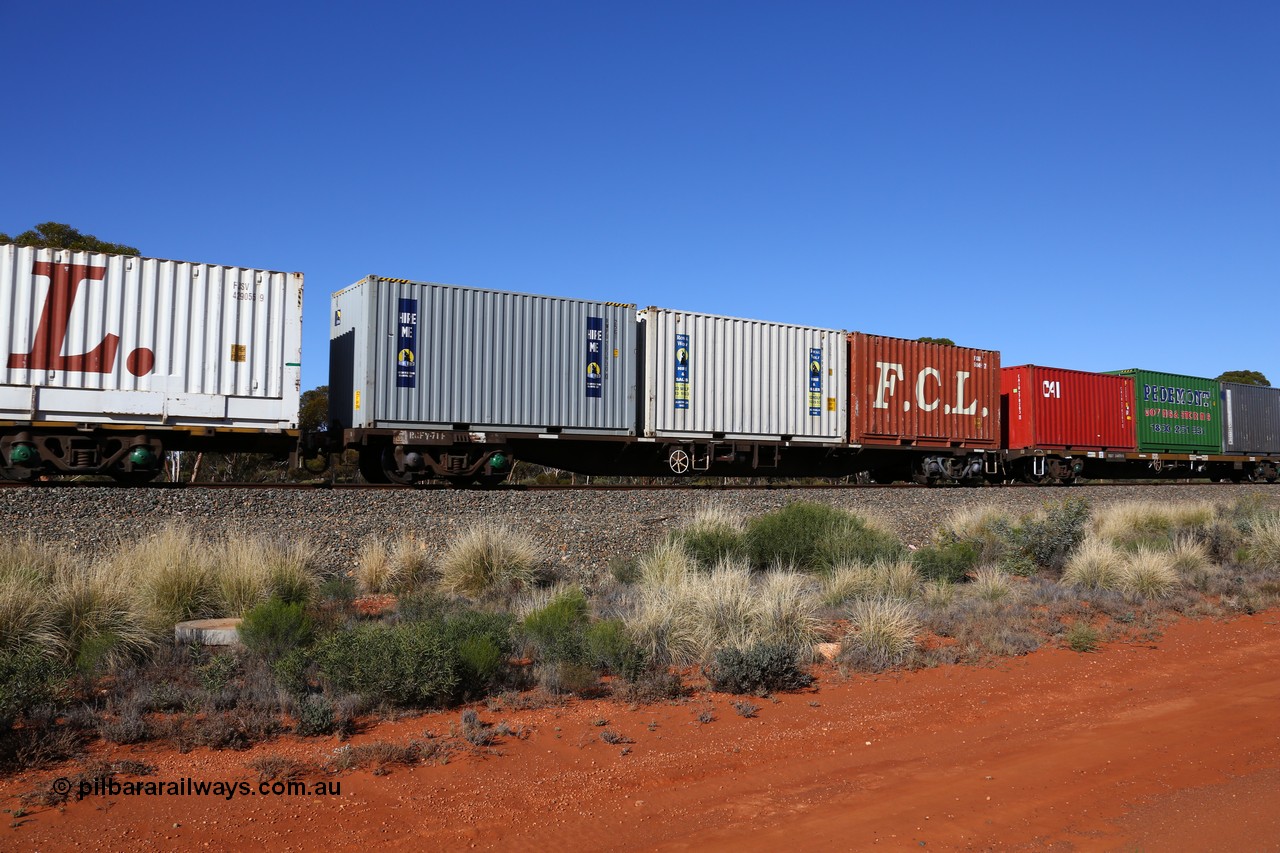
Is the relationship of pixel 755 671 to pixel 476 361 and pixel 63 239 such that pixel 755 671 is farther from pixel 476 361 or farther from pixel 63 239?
pixel 63 239

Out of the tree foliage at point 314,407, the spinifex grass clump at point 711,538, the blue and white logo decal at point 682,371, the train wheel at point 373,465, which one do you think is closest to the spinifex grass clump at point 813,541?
the spinifex grass clump at point 711,538

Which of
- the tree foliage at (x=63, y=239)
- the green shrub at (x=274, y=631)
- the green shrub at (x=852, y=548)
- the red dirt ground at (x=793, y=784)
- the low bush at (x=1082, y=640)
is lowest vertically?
the red dirt ground at (x=793, y=784)

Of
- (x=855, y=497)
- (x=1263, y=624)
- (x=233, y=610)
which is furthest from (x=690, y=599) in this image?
(x=855, y=497)

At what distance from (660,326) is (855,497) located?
5.08 metres

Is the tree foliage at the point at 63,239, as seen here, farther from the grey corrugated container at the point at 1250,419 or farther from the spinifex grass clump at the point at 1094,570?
the grey corrugated container at the point at 1250,419

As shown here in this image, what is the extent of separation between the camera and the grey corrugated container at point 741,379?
57.7 feet

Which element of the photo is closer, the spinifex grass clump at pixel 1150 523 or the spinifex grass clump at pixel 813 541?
the spinifex grass clump at pixel 813 541

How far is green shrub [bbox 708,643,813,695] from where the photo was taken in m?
6.41

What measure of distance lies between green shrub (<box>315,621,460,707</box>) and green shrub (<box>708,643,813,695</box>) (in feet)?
6.18

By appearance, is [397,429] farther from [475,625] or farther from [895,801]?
[895,801]

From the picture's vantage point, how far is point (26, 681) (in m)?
5.06

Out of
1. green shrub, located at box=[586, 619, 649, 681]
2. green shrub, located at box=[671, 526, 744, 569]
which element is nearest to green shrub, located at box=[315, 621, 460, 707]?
green shrub, located at box=[586, 619, 649, 681]

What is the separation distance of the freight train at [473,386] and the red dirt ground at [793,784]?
9.56 metres

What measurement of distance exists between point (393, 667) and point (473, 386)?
10.2 m
